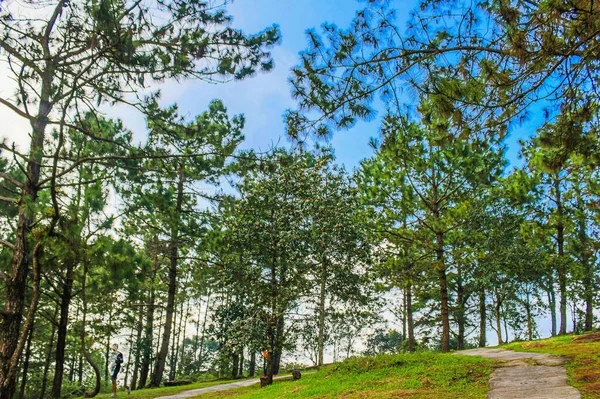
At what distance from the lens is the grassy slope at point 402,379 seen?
6.25 meters

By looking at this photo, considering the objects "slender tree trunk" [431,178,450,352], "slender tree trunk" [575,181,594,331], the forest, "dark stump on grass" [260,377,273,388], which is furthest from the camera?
"slender tree trunk" [575,181,594,331]

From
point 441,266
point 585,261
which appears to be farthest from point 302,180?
point 585,261

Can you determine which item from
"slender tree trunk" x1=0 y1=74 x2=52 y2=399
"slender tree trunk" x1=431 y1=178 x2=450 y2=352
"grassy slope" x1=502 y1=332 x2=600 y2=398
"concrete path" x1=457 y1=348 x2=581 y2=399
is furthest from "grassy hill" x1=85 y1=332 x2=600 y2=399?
"slender tree trunk" x1=0 y1=74 x2=52 y2=399

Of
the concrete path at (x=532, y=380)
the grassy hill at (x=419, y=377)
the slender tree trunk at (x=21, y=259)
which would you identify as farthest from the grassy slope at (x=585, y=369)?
the slender tree trunk at (x=21, y=259)

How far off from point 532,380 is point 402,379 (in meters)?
2.00

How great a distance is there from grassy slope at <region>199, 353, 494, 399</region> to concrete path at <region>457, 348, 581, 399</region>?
8.9 inches

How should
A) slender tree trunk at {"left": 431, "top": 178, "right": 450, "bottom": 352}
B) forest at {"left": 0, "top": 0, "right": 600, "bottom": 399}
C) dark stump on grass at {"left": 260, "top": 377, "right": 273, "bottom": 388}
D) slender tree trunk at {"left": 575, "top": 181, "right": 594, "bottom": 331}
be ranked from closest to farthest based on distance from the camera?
forest at {"left": 0, "top": 0, "right": 600, "bottom": 399}, dark stump on grass at {"left": 260, "top": 377, "right": 273, "bottom": 388}, slender tree trunk at {"left": 431, "top": 178, "right": 450, "bottom": 352}, slender tree trunk at {"left": 575, "top": 181, "right": 594, "bottom": 331}

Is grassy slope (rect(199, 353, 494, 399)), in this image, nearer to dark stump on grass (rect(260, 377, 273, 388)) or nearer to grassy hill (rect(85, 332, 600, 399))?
grassy hill (rect(85, 332, 600, 399))

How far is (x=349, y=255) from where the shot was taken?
13.4 metres

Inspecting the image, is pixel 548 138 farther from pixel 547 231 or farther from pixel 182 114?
pixel 547 231

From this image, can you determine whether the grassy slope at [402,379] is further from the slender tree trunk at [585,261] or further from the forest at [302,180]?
the slender tree trunk at [585,261]

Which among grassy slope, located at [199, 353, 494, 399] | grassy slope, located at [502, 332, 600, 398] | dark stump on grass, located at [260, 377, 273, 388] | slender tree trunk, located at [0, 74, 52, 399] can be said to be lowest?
dark stump on grass, located at [260, 377, 273, 388]

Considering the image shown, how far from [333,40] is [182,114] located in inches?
167

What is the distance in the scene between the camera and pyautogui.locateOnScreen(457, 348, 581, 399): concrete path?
529 centimetres
